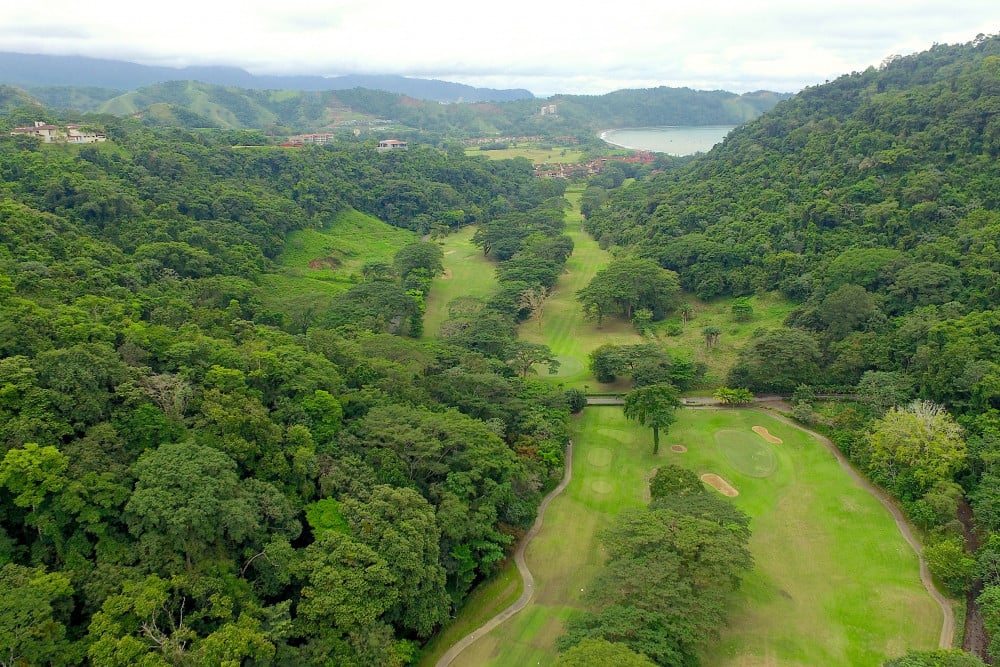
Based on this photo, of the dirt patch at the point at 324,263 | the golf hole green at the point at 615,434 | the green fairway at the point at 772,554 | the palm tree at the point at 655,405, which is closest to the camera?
the green fairway at the point at 772,554

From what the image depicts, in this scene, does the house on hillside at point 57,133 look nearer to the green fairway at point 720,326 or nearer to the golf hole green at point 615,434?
the golf hole green at point 615,434

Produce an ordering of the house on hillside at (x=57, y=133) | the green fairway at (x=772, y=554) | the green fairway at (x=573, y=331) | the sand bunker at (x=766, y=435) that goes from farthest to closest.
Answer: the house on hillside at (x=57, y=133)
the green fairway at (x=573, y=331)
the sand bunker at (x=766, y=435)
the green fairway at (x=772, y=554)

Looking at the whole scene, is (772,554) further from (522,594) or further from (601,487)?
(522,594)

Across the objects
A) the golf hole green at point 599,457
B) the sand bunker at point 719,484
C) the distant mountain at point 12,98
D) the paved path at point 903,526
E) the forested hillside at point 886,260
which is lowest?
the golf hole green at point 599,457

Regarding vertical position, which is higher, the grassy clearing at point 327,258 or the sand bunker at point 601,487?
the grassy clearing at point 327,258

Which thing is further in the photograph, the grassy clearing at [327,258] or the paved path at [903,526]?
the grassy clearing at [327,258]

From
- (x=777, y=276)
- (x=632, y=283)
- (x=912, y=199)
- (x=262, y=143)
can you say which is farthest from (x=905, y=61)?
(x=262, y=143)

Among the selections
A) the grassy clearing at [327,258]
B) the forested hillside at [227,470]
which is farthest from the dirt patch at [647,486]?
the grassy clearing at [327,258]

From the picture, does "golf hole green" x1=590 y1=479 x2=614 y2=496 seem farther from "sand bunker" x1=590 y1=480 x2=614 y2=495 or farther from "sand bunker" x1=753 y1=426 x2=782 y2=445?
"sand bunker" x1=753 y1=426 x2=782 y2=445
